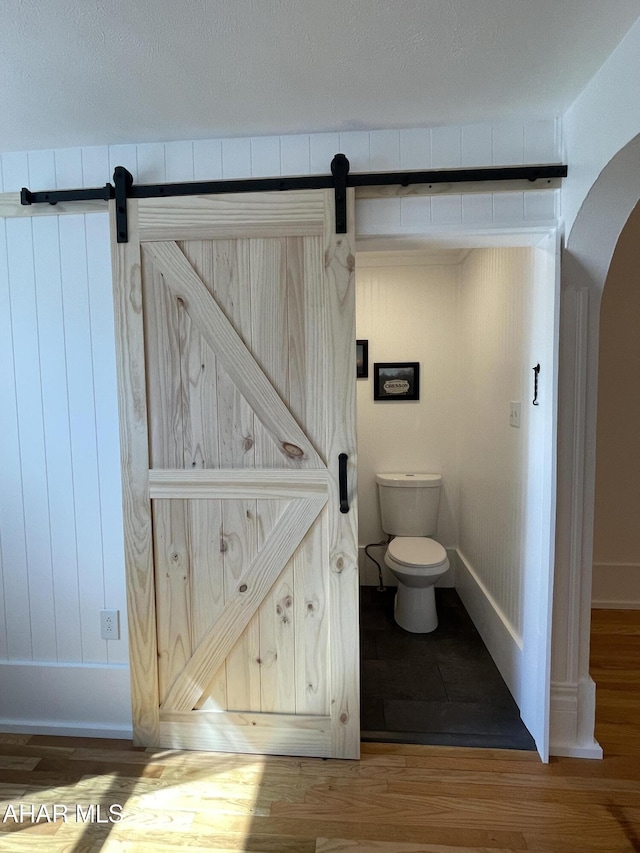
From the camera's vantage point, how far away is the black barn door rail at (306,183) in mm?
1564

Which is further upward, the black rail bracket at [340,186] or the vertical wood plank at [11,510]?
the black rail bracket at [340,186]

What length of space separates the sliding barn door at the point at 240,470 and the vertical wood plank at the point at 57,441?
0.92 ft

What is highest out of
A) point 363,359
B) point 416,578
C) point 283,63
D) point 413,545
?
point 283,63

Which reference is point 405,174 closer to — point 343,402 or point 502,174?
point 502,174

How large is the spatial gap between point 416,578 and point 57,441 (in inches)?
73.1

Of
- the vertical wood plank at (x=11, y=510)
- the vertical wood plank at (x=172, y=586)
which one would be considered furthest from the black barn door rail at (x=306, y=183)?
the vertical wood plank at (x=172, y=586)

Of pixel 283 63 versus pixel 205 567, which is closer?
pixel 283 63

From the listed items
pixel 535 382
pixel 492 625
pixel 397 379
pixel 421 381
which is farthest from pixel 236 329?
pixel 492 625

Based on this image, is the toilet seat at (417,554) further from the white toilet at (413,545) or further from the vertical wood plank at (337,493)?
the vertical wood plank at (337,493)

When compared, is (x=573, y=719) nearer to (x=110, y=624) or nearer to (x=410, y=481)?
(x=410, y=481)

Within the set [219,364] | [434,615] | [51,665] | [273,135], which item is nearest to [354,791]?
[434,615]

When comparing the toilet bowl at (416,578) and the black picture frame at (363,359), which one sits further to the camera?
the black picture frame at (363,359)

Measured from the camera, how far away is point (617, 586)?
9.22 ft

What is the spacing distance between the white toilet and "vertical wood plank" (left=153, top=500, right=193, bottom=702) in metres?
1.19
